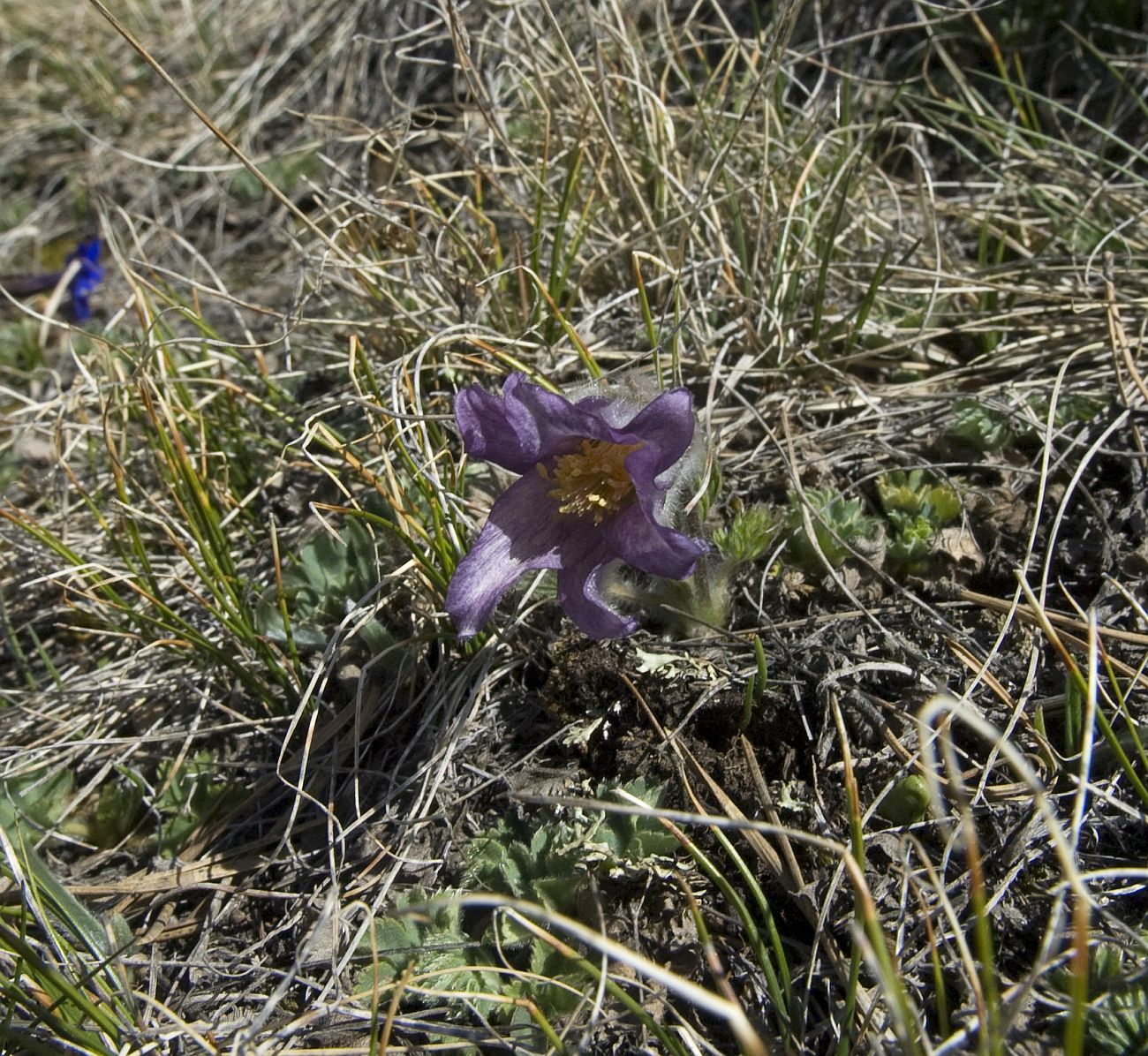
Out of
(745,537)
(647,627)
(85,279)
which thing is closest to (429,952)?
(647,627)

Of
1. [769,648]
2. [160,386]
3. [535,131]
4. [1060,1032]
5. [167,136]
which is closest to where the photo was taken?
[1060,1032]

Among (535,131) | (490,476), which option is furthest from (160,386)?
(535,131)

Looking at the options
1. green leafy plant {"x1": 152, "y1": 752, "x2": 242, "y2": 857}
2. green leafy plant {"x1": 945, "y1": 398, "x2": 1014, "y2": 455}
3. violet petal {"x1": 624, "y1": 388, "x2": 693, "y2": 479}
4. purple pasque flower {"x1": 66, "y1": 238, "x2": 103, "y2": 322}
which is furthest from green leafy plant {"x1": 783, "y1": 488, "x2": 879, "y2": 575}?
purple pasque flower {"x1": 66, "y1": 238, "x2": 103, "y2": 322}

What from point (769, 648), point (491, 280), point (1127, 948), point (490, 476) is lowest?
point (1127, 948)

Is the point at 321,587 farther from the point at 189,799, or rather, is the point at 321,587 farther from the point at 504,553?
the point at 504,553

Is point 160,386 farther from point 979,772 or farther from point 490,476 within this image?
point 979,772

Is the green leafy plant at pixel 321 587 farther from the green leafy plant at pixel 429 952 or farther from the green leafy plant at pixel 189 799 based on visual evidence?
the green leafy plant at pixel 429 952

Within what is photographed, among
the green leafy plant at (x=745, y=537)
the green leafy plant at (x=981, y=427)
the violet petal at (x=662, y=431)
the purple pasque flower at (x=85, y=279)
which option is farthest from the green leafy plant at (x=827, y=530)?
the purple pasque flower at (x=85, y=279)
